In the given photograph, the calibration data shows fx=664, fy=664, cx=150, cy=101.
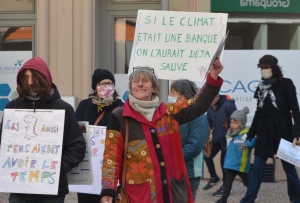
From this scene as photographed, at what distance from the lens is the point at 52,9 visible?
10578 millimetres

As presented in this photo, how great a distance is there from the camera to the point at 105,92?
19.7ft

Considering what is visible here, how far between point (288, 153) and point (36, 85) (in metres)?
4.16

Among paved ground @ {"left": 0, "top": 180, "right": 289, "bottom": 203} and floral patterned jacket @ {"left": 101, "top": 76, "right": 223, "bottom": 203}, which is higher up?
floral patterned jacket @ {"left": 101, "top": 76, "right": 223, "bottom": 203}

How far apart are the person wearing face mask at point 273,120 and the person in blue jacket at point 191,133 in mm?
2541

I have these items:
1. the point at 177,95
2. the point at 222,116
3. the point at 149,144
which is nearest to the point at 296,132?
the point at 222,116

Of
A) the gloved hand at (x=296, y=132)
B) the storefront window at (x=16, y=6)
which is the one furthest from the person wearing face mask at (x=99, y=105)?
the storefront window at (x=16, y=6)

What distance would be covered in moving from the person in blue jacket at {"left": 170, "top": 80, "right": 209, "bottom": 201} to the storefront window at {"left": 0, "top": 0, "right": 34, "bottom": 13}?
232 inches

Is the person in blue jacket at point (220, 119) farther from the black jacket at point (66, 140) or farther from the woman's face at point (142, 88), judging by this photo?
the woman's face at point (142, 88)

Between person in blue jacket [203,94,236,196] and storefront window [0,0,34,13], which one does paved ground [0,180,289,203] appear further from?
storefront window [0,0,34,13]

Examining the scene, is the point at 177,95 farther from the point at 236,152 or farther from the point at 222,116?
the point at 222,116

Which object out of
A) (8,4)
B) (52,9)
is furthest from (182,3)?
(8,4)

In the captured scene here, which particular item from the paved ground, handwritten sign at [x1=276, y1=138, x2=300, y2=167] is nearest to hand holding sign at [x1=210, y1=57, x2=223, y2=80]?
handwritten sign at [x1=276, y1=138, x2=300, y2=167]

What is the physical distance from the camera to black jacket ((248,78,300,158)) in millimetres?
8078

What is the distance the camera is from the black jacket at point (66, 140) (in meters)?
4.58
